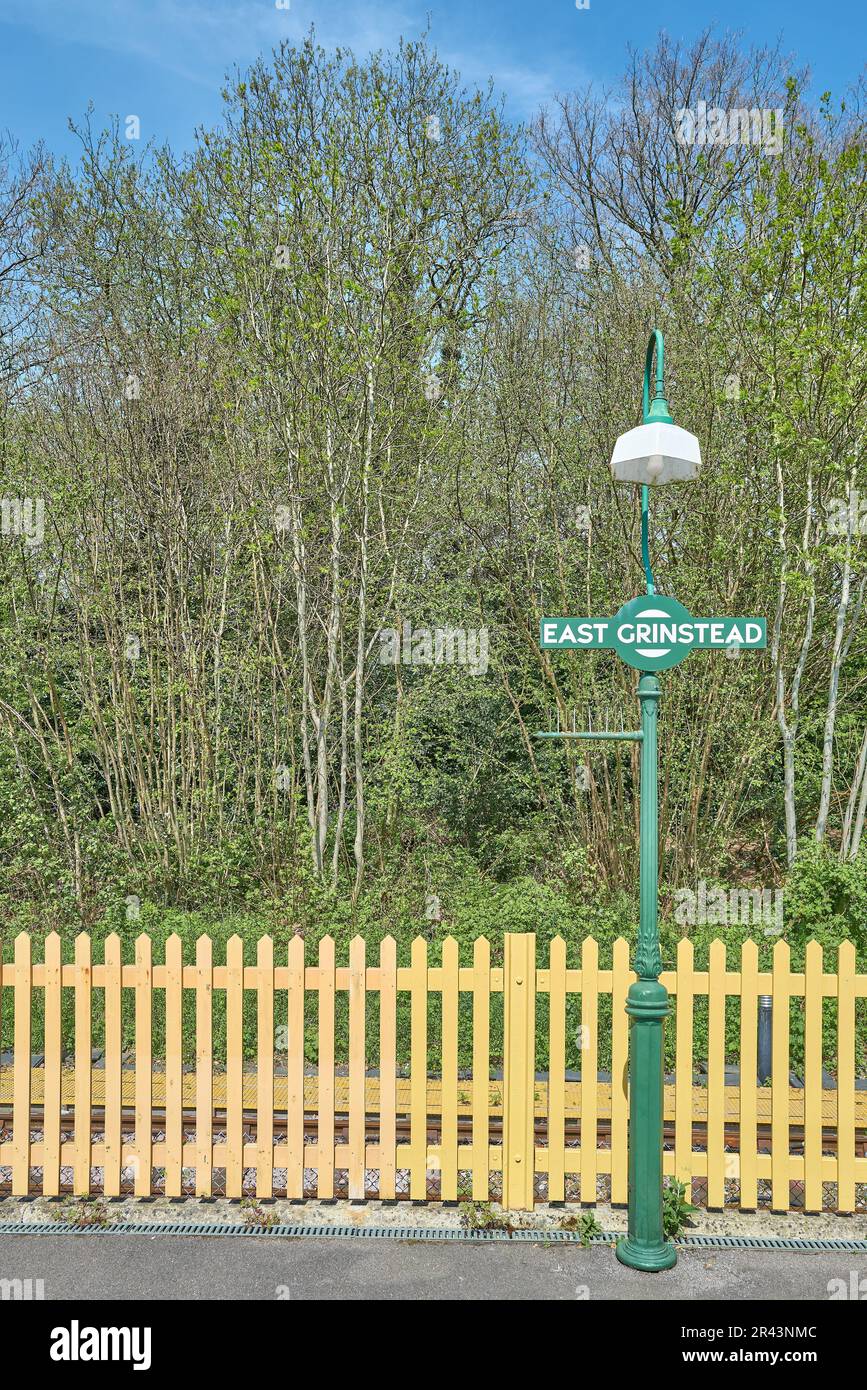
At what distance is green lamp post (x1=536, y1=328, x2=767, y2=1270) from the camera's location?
412 centimetres

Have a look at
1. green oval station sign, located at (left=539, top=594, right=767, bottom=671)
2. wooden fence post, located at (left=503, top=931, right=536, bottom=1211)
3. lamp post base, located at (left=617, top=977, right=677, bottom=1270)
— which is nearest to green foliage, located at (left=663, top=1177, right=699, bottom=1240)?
lamp post base, located at (left=617, top=977, right=677, bottom=1270)

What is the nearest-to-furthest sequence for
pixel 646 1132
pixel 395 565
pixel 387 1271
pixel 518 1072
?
pixel 387 1271, pixel 646 1132, pixel 518 1072, pixel 395 565

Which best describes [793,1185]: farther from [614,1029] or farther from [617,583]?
[617,583]

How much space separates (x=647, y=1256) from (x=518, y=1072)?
91 centimetres

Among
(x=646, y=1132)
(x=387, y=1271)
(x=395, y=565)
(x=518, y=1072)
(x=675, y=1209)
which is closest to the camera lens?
(x=387, y=1271)

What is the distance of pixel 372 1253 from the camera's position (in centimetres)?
409

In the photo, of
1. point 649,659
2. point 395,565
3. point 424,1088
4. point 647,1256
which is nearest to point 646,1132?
point 647,1256

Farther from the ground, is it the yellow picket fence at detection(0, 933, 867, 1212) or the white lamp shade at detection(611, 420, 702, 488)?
the white lamp shade at detection(611, 420, 702, 488)

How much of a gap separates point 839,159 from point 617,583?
162 inches

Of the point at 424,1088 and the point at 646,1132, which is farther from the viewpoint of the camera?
the point at 424,1088

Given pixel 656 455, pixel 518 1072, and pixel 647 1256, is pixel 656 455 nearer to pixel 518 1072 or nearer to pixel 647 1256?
pixel 518 1072

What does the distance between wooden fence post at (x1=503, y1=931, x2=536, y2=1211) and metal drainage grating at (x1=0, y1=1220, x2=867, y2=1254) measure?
235 mm

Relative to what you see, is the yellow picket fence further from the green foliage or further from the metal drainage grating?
the metal drainage grating

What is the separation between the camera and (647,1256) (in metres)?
4.01
